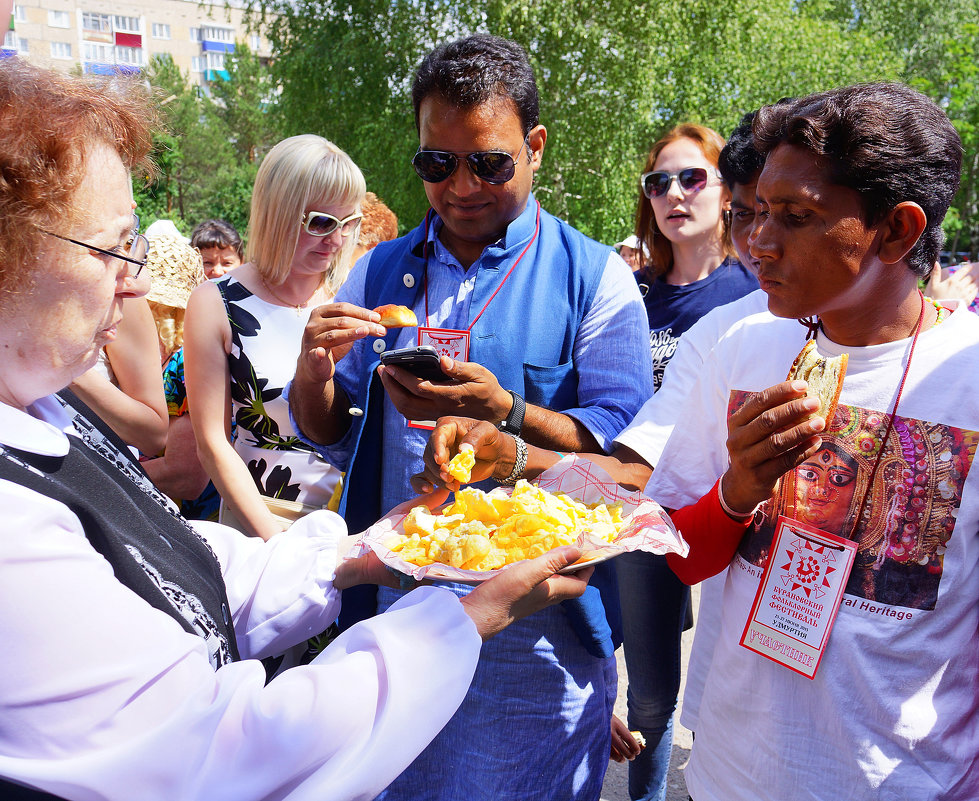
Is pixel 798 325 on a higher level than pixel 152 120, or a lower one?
lower

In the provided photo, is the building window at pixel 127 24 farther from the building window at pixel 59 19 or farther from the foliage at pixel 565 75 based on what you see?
the foliage at pixel 565 75

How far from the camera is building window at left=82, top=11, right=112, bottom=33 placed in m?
72.4

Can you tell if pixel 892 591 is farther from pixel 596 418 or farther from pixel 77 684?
pixel 77 684

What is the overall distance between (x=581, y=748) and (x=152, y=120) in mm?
2052

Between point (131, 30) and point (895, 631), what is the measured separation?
88035 millimetres

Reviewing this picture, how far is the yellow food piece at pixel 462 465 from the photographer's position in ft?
6.54

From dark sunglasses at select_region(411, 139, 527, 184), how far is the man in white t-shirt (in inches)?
33.6

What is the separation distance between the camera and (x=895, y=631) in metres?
1.62

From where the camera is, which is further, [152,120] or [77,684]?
[152,120]

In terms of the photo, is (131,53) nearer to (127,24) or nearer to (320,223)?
(127,24)

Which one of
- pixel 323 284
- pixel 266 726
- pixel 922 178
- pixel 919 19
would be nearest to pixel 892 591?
pixel 922 178

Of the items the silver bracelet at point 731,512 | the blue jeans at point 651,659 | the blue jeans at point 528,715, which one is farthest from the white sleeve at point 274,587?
the blue jeans at point 651,659

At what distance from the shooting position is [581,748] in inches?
95.0

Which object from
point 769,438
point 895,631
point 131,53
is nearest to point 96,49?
point 131,53
